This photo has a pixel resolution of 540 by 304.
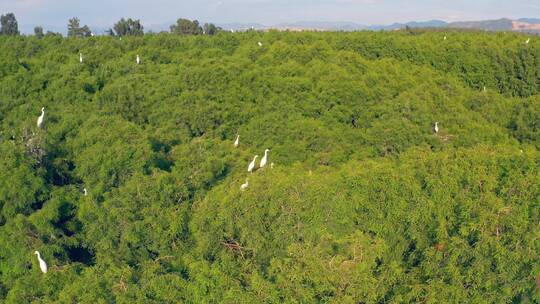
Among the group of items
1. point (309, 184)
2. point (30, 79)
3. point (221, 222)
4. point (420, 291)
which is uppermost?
point (30, 79)

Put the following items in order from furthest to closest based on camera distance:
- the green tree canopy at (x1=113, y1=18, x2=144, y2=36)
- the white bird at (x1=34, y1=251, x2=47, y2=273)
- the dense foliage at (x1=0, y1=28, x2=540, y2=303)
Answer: the green tree canopy at (x1=113, y1=18, x2=144, y2=36), the white bird at (x1=34, y1=251, x2=47, y2=273), the dense foliage at (x1=0, y1=28, x2=540, y2=303)

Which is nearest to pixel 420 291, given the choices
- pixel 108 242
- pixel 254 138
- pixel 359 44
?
pixel 108 242

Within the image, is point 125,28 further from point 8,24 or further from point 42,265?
point 42,265

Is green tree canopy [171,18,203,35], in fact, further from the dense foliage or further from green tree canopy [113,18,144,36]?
the dense foliage

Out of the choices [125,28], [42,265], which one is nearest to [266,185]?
[42,265]

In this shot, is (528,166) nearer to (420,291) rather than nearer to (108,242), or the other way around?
(420,291)

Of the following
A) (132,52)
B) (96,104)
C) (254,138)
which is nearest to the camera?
(254,138)

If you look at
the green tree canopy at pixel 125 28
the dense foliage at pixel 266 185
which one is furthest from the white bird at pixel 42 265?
the green tree canopy at pixel 125 28

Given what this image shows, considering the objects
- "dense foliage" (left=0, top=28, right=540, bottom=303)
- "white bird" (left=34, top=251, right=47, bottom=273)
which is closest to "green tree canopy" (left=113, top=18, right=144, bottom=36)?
"dense foliage" (left=0, top=28, right=540, bottom=303)
